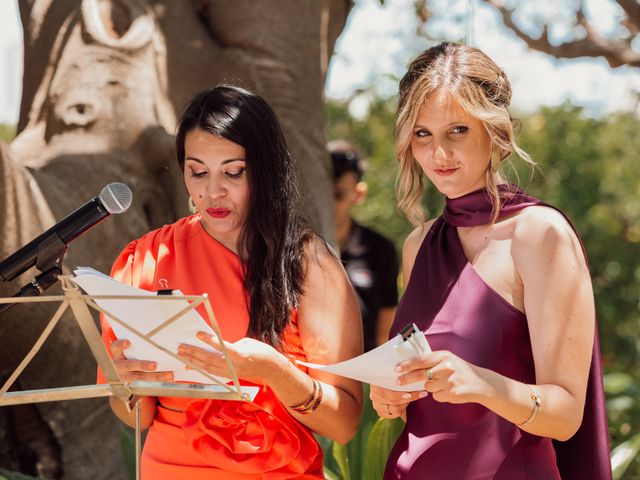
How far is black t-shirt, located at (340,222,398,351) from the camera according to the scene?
514cm

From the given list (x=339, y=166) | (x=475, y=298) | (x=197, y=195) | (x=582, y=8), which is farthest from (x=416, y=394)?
(x=582, y=8)

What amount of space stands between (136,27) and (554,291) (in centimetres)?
286

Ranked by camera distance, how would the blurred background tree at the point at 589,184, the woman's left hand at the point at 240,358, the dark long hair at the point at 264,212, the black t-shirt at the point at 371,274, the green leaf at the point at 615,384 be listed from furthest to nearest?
the blurred background tree at the point at 589,184, the green leaf at the point at 615,384, the black t-shirt at the point at 371,274, the dark long hair at the point at 264,212, the woman's left hand at the point at 240,358

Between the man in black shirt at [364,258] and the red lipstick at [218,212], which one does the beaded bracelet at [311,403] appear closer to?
the red lipstick at [218,212]

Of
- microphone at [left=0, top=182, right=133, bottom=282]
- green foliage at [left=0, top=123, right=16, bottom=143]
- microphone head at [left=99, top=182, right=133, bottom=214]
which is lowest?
microphone at [left=0, top=182, right=133, bottom=282]

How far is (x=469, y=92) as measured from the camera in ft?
7.57

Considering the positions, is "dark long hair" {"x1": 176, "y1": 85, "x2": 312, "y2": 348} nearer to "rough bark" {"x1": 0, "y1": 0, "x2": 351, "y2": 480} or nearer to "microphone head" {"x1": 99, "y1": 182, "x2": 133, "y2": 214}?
"microphone head" {"x1": 99, "y1": 182, "x2": 133, "y2": 214}

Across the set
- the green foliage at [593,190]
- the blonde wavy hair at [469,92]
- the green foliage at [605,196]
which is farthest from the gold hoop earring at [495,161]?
the green foliage at [605,196]

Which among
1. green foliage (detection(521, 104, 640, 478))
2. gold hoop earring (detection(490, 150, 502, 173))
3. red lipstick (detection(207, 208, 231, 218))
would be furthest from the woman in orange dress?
green foliage (detection(521, 104, 640, 478))

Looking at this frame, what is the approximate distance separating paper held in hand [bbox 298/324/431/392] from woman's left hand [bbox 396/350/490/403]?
0.02 m

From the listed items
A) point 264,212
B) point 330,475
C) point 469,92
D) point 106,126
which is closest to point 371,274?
point 106,126

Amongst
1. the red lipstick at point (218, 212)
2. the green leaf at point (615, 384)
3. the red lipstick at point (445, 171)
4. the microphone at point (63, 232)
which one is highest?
the microphone at point (63, 232)

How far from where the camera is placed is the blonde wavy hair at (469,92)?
7.59 feet

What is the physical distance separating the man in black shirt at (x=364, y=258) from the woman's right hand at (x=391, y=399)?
Result: 2.73m
